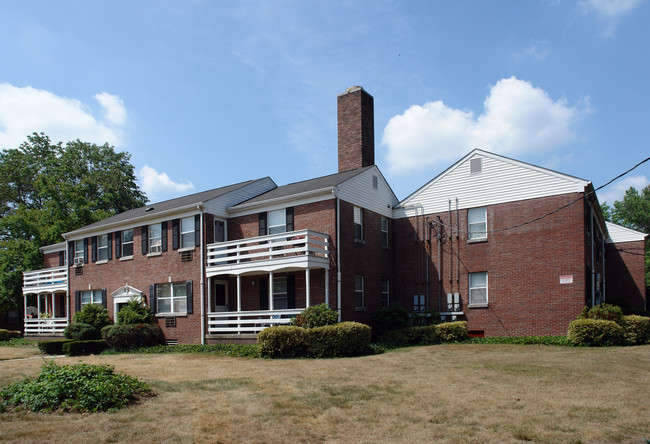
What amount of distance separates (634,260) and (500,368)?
19725mm

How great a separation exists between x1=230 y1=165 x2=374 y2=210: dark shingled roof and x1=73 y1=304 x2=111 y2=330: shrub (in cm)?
870

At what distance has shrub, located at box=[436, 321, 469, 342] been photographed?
64.9 feet

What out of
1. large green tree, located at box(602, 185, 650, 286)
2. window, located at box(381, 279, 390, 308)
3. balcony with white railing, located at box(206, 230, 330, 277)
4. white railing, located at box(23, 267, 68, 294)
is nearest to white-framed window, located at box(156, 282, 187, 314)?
balcony with white railing, located at box(206, 230, 330, 277)

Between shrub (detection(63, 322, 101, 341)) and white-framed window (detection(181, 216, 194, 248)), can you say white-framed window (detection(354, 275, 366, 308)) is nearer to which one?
white-framed window (detection(181, 216, 194, 248))

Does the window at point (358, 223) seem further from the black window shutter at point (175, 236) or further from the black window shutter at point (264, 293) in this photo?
the black window shutter at point (175, 236)

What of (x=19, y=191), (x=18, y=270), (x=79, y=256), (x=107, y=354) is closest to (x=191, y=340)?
(x=107, y=354)

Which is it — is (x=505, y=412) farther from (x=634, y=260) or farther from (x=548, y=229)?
(x=634, y=260)

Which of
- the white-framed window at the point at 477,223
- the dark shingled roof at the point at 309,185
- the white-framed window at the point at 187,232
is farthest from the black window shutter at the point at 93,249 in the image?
the white-framed window at the point at 477,223

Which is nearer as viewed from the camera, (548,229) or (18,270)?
(548,229)

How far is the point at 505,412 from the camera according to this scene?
8.18 metres

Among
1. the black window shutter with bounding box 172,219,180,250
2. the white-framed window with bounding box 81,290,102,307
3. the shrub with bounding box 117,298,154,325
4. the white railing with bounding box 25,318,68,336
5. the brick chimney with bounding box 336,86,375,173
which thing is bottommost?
the white railing with bounding box 25,318,68,336

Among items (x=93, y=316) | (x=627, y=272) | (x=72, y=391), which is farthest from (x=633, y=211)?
(x=72, y=391)

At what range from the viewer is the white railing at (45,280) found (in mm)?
29734

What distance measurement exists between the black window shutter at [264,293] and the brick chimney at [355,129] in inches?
263
